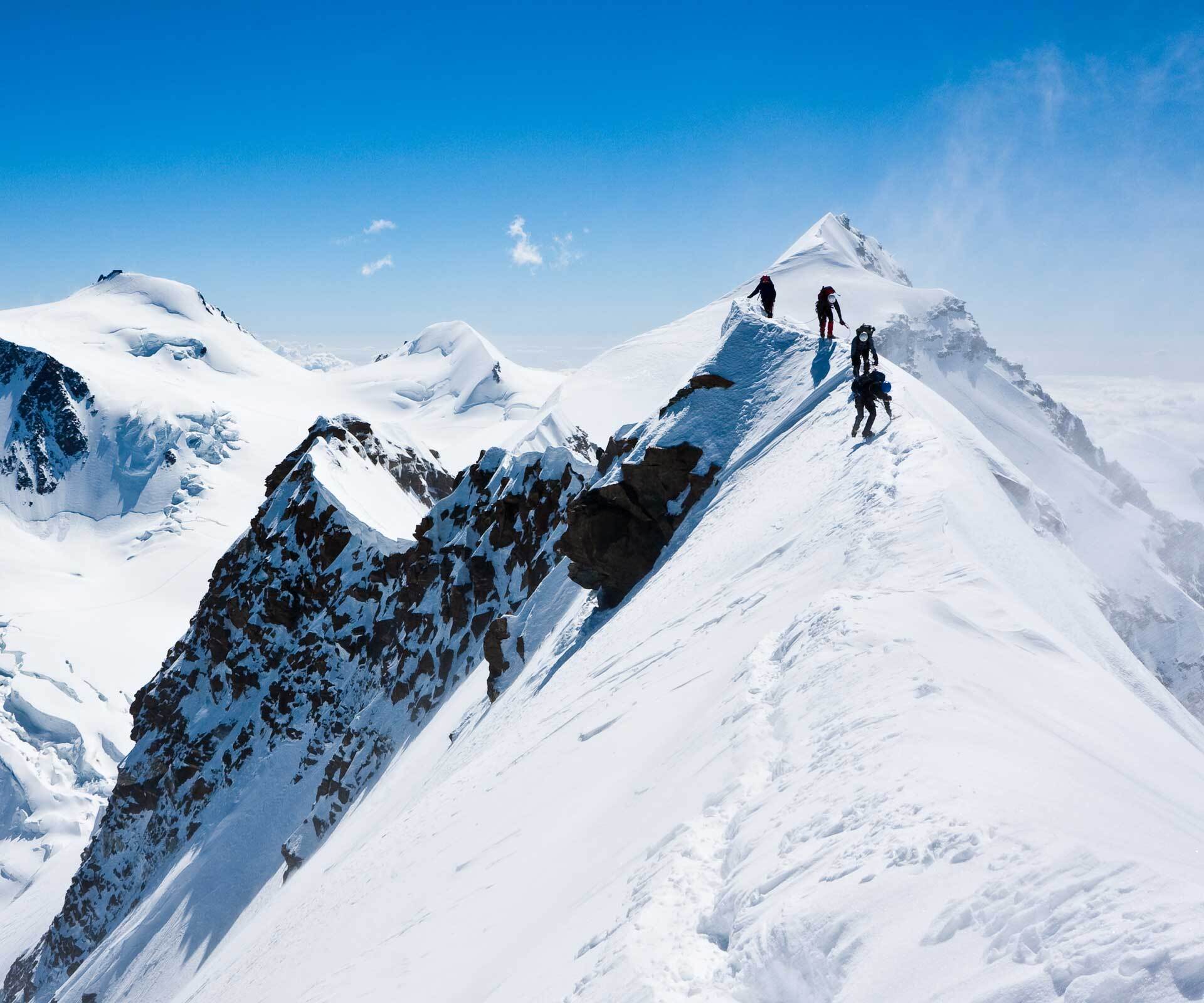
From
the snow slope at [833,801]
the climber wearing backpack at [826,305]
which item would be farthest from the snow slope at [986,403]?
the snow slope at [833,801]

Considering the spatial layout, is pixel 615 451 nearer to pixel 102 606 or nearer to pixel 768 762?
pixel 768 762

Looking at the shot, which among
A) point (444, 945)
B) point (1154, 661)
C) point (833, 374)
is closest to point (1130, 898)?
point (444, 945)

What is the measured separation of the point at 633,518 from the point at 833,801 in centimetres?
1940

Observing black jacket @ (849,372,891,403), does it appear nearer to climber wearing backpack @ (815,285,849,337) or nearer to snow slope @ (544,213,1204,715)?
climber wearing backpack @ (815,285,849,337)

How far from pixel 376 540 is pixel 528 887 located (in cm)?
5232

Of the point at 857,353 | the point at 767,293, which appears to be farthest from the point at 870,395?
the point at 767,293

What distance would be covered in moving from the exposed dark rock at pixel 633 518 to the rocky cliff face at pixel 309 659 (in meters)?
17.0

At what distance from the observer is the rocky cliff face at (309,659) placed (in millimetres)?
45344

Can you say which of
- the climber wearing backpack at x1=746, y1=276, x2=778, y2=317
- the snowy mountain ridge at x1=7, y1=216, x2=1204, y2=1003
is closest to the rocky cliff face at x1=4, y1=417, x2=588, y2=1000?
the snowy mountain ridge at x1=7, y1=216, x2=1204, y2=1003

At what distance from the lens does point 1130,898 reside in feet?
13.5

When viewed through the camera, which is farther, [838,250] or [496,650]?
[838,250]

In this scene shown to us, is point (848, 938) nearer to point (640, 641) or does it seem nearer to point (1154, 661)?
point (640, 641)

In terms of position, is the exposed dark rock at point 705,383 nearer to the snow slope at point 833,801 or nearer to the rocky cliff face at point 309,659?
the snow slope at point 833,801

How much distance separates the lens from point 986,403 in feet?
460
